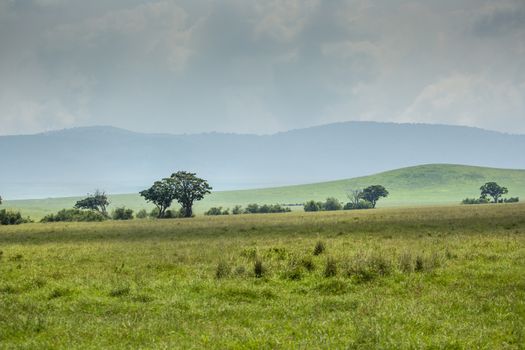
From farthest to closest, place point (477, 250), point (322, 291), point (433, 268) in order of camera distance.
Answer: point (477, 250) → point (433, 268) → point (322, 291)

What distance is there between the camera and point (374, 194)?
182125mm

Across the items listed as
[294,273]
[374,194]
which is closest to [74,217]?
[294,273]

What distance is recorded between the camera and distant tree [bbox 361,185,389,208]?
181 meters

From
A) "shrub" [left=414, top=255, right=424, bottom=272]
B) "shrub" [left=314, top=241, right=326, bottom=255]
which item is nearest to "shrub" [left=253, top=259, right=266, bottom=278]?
"shrub" [left=414, top=255, right=424, bottom=272]

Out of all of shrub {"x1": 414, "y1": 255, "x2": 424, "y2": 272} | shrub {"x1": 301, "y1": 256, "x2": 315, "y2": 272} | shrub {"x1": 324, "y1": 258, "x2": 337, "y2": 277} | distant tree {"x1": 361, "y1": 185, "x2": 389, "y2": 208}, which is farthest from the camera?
distant tree {"x1": 361, "y1": 185, "x2": 389, "y2": 208}

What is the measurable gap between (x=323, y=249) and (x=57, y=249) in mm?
20056

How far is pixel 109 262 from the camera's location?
1093 inches

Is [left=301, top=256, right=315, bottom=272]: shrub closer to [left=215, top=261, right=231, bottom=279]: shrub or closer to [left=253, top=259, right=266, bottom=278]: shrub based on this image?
[left=253, top=259, right=266, bottom=278]: shrub

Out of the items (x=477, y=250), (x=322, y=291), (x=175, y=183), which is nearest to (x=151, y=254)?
(x=322, y=291)

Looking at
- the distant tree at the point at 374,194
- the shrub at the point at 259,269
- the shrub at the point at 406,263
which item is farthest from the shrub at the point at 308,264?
the distant tree at the point at 374,194

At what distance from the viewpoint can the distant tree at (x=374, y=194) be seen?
181 meters

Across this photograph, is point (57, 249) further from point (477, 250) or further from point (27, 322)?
point (477, 250)

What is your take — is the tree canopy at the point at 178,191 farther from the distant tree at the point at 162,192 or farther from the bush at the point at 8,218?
the bush at the point at 8,218

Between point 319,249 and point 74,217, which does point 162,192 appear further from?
point 319,249
